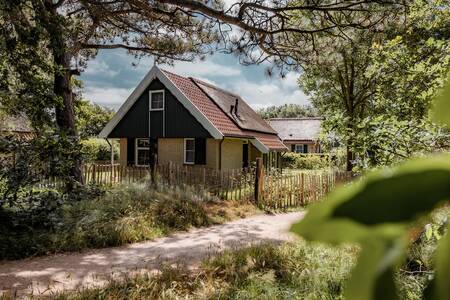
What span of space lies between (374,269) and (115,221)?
10.1 m

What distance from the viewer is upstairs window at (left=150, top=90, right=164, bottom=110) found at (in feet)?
74.8

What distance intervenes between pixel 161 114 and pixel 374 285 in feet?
76.2

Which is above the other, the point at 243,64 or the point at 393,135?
the point at 243,64

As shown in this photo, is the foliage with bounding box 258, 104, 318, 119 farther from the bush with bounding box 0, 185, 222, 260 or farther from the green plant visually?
the green plant

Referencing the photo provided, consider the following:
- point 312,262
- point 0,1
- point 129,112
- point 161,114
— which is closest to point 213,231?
point 312,262

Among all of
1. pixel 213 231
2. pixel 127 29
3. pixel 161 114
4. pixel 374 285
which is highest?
pixel 127 29

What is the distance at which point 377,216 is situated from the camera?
0.19m

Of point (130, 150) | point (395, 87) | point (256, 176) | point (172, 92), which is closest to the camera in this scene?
point (395, 87)

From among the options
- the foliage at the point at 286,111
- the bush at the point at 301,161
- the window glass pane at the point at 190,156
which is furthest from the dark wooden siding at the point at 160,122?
the foliage at the point at 286,111

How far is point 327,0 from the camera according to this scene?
8430 mm

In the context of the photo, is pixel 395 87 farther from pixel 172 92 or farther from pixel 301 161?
pixel 301 161

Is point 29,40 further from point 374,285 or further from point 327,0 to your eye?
point 374,285

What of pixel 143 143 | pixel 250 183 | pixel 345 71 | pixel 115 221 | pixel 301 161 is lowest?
pixel 115 221

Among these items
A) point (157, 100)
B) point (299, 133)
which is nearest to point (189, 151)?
point (157, 100)
